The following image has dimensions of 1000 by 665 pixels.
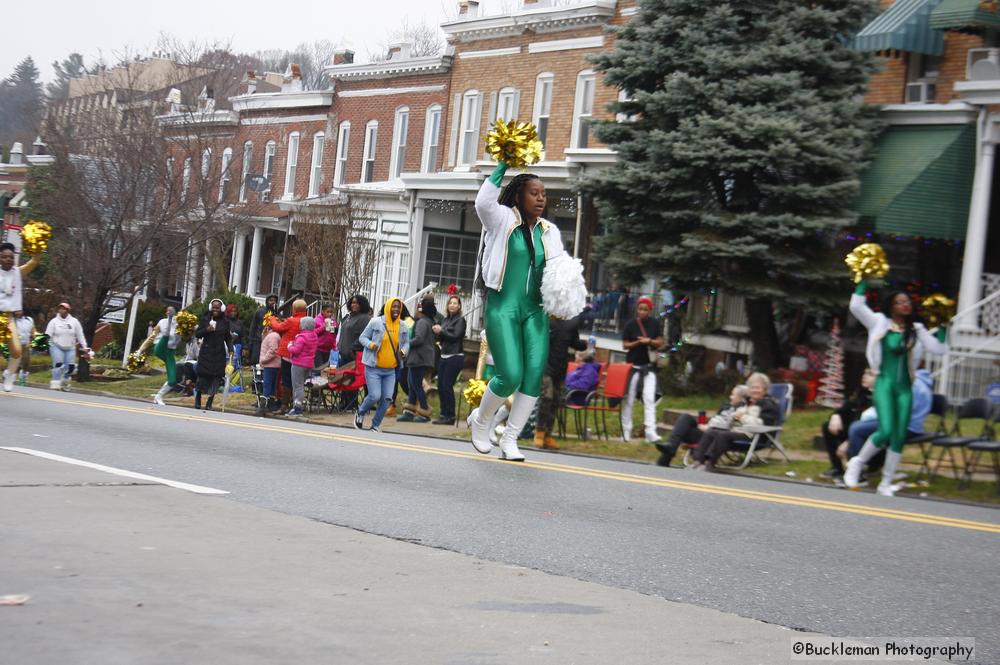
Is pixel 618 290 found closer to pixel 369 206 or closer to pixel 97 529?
pixel 369 206

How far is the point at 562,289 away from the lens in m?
9.81

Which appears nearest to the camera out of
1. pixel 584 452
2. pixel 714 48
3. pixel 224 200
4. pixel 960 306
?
pixel 584 452

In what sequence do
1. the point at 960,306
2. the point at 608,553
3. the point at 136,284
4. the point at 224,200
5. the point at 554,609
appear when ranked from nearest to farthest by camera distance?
the point at 554,609
the point at 608,553
the point at 960,306
the point at 136,284
the point at 224,200

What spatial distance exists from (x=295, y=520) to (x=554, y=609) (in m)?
2.31

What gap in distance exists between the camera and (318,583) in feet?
18.4

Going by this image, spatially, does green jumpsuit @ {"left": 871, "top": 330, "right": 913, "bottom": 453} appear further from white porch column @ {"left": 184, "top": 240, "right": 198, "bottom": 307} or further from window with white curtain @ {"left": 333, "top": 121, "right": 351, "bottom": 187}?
window with white curtain @ {"left": 333, "top": 121, "right": 351, "bottom": 187}

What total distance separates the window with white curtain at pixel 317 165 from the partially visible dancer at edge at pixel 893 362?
34.0 metres

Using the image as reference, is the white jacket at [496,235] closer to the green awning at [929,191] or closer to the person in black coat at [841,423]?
the person in black coat at [841,423]

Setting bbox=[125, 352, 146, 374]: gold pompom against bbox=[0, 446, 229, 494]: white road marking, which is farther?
bbox=[125, 352, 146, 374]: gold pompom

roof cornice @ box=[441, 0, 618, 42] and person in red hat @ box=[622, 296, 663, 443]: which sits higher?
roof cornice @ box=[441, 0, 618, 42]

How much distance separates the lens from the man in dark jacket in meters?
16.8

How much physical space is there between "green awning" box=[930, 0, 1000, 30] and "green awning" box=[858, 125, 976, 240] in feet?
5.55

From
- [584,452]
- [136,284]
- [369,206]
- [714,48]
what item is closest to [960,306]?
[714,48]

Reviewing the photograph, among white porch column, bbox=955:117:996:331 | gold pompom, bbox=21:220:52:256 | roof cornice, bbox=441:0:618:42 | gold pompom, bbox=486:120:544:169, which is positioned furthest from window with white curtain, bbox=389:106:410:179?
gold pompom, bbox=486:120:544:169
